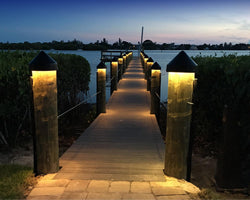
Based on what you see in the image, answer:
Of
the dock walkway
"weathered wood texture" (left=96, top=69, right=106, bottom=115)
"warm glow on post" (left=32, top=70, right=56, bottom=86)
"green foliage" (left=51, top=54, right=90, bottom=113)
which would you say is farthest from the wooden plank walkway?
"green foliage" (left=51, top=54, right=90, bottom=113)

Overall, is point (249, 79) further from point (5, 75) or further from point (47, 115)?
point (5, 75)

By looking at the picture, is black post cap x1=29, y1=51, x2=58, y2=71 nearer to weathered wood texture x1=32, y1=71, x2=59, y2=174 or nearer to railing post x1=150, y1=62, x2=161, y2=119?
weathered wood texture x1=32, y1=71, x2=59, y2=174

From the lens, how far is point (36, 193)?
9.61 ft

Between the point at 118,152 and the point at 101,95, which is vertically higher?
the point at 101,95

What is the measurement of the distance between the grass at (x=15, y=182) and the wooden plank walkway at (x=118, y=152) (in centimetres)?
39

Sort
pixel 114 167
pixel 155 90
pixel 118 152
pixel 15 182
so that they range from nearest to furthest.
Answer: pixel 15 182 < pixel 114 167 < pixel 118 152 < pixel 155 90

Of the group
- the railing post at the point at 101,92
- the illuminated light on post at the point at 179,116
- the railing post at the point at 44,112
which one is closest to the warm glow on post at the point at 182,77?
the illuminated light on post at the point at 179,116

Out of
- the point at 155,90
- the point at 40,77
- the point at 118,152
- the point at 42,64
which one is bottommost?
the point at 118,152

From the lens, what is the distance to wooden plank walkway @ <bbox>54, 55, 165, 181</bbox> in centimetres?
366

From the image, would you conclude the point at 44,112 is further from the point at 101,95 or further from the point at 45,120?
the point at 101,95

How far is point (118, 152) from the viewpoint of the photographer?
466 cm

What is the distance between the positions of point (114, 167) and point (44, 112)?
1420 millimetres

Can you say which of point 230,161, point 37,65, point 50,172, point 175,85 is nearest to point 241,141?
point 230,161

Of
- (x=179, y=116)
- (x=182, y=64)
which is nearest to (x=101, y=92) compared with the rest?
(x=179, y=116)
